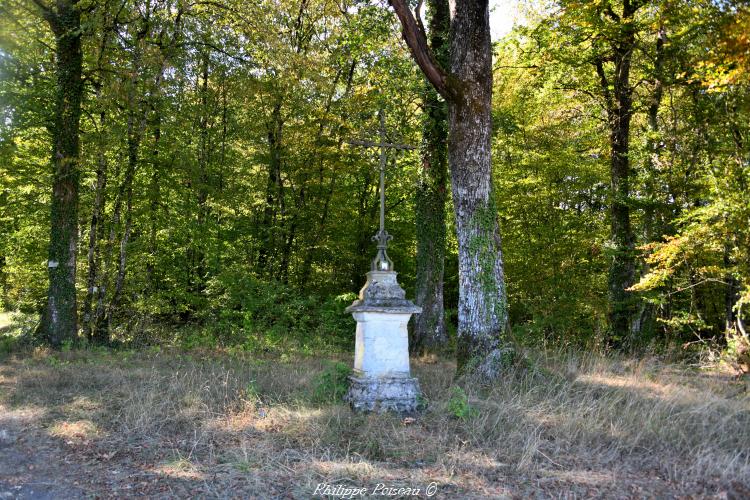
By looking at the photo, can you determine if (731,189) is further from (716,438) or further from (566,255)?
(566,255)

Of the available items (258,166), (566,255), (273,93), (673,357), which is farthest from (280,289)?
(673,357)

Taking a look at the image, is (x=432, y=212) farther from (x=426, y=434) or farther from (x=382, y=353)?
(x=426, y=434)

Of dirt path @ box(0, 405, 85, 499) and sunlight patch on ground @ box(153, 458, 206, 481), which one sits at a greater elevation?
sunlight patch on ground @ box(153, 458, 206, 481)

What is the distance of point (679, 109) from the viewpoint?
11.3 meters

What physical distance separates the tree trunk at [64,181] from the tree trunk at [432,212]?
23.5 feet

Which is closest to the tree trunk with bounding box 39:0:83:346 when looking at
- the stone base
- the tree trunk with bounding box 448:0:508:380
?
the stone base

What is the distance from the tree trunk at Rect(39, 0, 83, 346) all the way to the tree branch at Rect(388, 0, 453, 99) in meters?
7.55

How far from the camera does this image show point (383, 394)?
6.08m

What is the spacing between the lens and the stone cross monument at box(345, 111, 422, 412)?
6086 mm

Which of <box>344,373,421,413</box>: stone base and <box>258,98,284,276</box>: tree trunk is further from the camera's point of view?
<box>258,98,284,276</box>: tree trunk

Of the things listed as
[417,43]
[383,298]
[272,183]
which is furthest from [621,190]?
[272,183]

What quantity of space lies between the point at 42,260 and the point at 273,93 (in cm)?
805

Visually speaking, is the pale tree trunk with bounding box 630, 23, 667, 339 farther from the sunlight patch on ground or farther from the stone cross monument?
the sunlight patch on ground

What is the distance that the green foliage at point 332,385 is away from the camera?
246 inches
